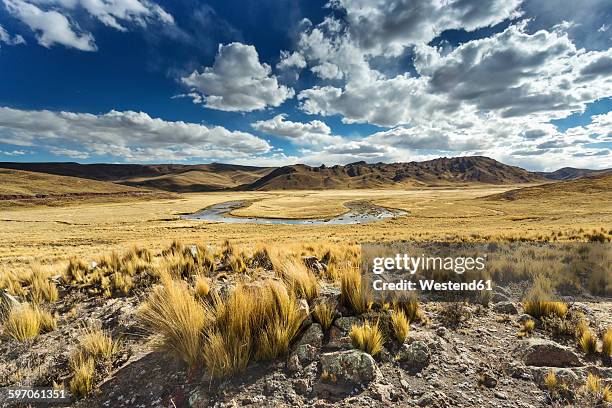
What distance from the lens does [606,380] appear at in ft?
12.0

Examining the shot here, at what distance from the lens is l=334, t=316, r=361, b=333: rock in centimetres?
466

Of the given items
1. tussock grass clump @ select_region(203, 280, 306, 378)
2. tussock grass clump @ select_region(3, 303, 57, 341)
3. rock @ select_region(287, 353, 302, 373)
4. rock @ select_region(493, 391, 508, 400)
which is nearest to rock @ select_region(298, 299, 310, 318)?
tussock grass clump @ select_region(203, 280, 306, 378)

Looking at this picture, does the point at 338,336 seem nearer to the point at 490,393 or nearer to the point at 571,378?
the point at 490,393

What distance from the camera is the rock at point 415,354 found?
4148 millimetres

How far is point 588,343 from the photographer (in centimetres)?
429

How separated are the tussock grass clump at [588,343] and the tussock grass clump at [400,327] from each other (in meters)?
2.32

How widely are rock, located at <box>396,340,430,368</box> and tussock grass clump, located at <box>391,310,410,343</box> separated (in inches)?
5.9

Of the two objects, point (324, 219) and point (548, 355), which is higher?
point (548, 355)

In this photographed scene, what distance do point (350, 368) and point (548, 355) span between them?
8.62 feet

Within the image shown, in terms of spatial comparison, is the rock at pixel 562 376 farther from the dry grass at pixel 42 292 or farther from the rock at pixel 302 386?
the dry grass at pixel 42 292

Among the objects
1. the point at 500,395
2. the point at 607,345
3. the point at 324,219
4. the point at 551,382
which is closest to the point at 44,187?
the point at 324,219

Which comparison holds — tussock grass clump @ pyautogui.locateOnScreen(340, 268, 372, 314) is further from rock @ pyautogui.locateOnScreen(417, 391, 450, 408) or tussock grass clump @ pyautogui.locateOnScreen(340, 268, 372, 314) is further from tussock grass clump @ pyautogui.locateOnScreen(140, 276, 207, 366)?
tussock grass clump @ pyautogui.locateOnScreen(140, 276, 207, 366)

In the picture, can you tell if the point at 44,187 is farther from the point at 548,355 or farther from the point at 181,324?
the point at 548,355

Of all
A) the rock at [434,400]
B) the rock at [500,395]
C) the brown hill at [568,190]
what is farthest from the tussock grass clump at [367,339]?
the brown hill at [568,190]
